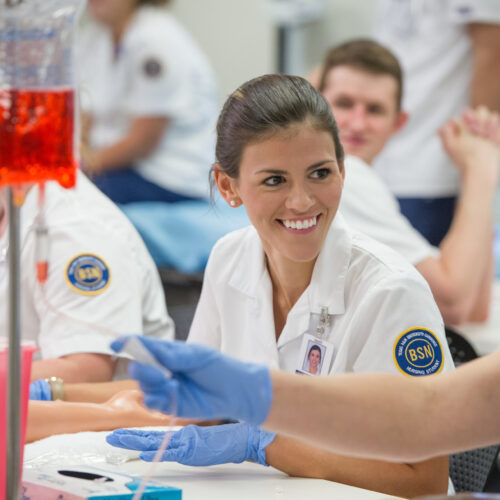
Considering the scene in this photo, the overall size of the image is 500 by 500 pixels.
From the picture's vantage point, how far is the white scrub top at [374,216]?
219cm

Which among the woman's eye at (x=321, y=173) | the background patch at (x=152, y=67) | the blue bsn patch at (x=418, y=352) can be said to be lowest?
the blue bsn patch at (x=418, y=352)

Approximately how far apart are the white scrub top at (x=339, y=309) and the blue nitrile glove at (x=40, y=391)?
0.28m

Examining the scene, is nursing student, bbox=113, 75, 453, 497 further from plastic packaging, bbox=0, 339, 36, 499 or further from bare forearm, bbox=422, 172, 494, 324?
bare forearm, bbox=422, 172, 494, 324

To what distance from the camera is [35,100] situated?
0.94 metres

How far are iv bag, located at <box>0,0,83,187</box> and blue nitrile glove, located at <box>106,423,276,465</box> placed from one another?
0.50m

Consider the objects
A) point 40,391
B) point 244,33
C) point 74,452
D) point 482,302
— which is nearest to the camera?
point 74,452

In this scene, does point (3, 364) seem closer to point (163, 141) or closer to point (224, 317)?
point (224, 317)

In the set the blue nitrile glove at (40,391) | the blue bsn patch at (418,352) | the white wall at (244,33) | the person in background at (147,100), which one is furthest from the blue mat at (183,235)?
the blue bsn patch at (418,352)

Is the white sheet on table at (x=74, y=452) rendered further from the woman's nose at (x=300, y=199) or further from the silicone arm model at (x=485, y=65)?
the silicone arm model at (x=485, y=65)

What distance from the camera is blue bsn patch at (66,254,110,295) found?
1.79 metres

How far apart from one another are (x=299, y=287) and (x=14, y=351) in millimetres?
704

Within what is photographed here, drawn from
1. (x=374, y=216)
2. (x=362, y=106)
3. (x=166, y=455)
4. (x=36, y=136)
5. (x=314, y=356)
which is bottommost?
(x=166, y=455)

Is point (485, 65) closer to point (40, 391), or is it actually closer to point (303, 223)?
point (303, 223)

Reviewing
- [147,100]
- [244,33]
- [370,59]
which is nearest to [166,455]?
[370,59]
